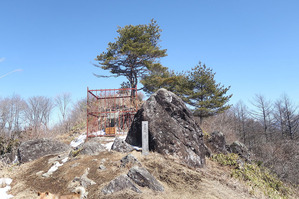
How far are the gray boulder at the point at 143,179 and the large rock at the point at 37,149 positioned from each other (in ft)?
17.1

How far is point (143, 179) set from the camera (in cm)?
499

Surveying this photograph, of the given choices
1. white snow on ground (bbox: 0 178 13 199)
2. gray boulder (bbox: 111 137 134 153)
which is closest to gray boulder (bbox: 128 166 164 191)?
gray boulder (bbox: 111 137 134 153)

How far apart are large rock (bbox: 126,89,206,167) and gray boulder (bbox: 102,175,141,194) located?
113 inches

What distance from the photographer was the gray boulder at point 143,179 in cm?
493

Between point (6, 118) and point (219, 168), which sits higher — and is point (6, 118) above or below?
above

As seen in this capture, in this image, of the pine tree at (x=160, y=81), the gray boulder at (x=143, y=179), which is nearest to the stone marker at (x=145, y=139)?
the gray boulder at (x=143, y=179)

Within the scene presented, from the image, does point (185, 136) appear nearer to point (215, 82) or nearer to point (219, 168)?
point (219, 168)

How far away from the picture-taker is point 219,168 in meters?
8.77

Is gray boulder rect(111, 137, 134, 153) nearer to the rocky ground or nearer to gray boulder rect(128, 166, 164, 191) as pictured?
the rocky ground

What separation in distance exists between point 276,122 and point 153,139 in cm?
2510

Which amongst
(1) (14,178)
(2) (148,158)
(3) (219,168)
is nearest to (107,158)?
(2) (148,158)

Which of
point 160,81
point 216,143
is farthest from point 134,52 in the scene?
point 216,143

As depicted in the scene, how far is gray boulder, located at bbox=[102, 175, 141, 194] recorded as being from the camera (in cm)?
457

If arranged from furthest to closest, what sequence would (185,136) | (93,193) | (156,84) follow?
(156,84) < (185,136) < (93,193)
